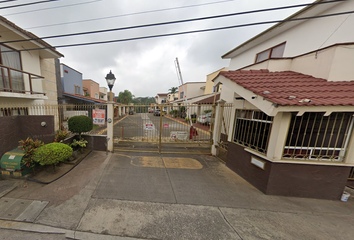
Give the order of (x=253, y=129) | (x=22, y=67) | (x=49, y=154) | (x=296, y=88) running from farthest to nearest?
(x=22, y=67)
(x=253, y=129)
(x=49, y=154)
(x=296, y=88)

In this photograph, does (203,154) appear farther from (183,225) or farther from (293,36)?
(293,36)

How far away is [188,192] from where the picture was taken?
314 cm

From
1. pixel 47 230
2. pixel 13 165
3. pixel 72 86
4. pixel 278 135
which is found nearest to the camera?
pixel 47 230

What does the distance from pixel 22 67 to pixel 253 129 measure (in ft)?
34.1

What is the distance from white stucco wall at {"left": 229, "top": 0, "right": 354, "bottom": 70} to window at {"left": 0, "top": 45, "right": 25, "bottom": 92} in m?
11.2

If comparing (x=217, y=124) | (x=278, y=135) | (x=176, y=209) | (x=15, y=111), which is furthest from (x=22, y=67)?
(x=278, y=135)

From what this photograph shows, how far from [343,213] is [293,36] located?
19.9 ft

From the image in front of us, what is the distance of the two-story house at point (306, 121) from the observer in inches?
109

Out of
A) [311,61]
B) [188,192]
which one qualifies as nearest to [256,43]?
[311,61]

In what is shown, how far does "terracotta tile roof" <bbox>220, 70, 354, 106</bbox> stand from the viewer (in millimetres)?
2553

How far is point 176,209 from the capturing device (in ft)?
8.49

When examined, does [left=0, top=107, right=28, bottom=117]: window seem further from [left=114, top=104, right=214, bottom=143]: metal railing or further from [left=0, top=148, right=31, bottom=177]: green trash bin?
[left=114, top=104, right=214, bottom=143]: metal railing

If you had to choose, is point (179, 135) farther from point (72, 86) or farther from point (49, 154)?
point (72, 86)

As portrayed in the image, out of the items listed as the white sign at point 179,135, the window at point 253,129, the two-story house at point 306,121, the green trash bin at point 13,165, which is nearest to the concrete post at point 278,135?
the two-story house at point 306,121
